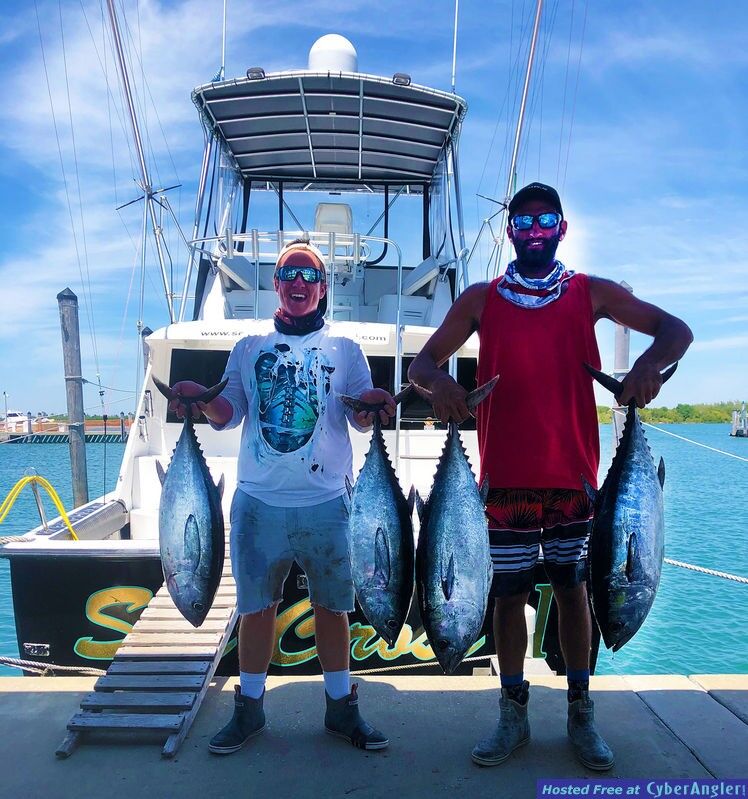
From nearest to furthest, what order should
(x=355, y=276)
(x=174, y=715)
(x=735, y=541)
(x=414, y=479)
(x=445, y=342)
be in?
(x=445, y=342) → (x=174, y=715) → (x=414, y=479) → (x=355, y=276) → (x=735, y=541)

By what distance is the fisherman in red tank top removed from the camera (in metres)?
2.32

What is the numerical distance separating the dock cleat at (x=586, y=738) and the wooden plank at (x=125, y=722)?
59.9 inches

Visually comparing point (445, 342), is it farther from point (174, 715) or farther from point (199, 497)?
point (174, 715)

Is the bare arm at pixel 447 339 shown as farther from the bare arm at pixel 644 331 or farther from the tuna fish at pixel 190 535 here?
the tuna fish at pixel 190 535

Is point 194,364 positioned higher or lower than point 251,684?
higher

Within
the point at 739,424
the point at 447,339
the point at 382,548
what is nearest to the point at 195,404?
the point at 382,548

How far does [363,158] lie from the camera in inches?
292

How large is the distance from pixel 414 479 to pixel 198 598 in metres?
3.40

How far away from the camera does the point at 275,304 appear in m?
6.98

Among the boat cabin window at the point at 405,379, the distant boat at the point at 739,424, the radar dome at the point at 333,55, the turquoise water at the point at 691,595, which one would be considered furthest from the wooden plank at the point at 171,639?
the distant boat at the point at 739,424

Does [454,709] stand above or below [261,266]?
below

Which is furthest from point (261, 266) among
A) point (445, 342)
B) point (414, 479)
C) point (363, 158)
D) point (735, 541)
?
point (735, 541)

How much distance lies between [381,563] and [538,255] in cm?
125

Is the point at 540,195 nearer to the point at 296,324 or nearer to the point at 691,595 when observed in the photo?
the point at 296,324
